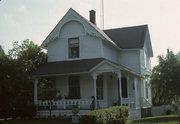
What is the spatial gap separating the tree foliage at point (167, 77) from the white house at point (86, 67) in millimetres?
1851

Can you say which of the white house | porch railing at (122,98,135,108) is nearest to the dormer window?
the white house

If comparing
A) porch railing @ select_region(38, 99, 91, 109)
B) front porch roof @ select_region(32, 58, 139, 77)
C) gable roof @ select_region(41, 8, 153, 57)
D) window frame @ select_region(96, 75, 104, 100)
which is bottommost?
porch railing @ select_region(38, 99, 91, 109)

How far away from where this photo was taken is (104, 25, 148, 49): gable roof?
28680mm

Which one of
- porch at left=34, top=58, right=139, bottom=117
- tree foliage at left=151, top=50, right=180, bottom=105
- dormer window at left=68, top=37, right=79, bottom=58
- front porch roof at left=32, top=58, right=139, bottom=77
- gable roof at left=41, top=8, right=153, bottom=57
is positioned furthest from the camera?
dormer window at left=68, top=37, right=79, bottom=58

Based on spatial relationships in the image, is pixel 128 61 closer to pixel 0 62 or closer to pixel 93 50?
pixel 93 50

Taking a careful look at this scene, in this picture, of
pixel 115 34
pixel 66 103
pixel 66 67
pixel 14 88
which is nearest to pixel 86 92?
pixel 66 103

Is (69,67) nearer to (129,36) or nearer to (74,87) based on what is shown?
(74,87)

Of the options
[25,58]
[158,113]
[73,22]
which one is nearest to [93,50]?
[73,22]

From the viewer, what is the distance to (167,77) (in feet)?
79.8

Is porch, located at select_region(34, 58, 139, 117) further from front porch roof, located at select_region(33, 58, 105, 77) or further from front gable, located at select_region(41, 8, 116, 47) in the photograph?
front gable, located at select_region(41, 8, 116, 47)

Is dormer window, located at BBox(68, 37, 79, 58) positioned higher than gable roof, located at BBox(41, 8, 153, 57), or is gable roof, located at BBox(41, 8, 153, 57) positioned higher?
gable roof, located at BBox(41, 8, 153, 57)

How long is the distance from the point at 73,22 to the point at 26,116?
9222 millimetres

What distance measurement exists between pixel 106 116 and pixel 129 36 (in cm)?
1634

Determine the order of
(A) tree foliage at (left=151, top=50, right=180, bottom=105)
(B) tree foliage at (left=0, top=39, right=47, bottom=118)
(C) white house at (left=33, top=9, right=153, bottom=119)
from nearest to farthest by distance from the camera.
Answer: (B) tree foliage at (left=0, top=39, right=47, bottom=118) → (C) white house at (left=33, top=9, right=153, bottom=119) → (A) tree foliage at (left=151, top=50, right=180, bottom=105)
